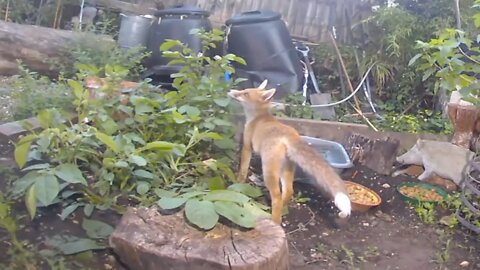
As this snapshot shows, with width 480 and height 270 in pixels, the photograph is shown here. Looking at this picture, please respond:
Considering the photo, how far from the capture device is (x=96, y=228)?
3.16m

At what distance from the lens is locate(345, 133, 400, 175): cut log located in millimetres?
4828

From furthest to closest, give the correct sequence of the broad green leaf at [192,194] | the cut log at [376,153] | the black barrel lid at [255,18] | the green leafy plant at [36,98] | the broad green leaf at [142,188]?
the black barrel lid at [255,18] < the cut log at [376,153] < the green leafy plant at [36,98] < the broad green leaf at [142,188] < the broad green leaf at [192,194]

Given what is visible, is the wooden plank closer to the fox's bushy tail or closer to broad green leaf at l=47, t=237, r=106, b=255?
the fox's bushy tail

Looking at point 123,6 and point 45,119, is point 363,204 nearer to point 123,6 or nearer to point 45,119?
point 45,119

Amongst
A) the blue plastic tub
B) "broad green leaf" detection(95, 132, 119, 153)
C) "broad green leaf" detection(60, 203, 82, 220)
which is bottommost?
"broad green leaf" detection(60, 203, 82, 220)

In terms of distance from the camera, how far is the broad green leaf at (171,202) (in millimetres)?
3018

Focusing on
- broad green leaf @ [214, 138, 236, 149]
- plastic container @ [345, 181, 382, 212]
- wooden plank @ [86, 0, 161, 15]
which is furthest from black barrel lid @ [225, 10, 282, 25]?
broad green leaf @ [214, 138, 236, 149]

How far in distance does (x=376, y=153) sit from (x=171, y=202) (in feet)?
7.41

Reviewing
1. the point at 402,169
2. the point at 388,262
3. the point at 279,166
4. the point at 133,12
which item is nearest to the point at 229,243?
the point at 279,166

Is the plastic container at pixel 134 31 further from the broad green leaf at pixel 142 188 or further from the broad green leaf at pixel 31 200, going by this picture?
the broad green leaf at pixel 31 200

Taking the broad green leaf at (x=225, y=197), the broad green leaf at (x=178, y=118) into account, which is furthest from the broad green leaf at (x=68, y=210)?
the broad green leaf at (x=178, y=118)

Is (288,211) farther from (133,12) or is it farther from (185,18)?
(133,12)

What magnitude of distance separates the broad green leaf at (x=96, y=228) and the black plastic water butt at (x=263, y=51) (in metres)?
3.56

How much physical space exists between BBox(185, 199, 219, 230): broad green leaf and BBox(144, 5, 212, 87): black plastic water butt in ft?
11.7
